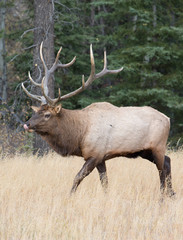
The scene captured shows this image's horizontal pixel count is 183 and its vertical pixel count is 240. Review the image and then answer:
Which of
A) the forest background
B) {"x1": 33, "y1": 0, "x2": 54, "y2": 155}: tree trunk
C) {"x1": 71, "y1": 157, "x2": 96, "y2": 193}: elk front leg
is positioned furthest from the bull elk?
the forest background

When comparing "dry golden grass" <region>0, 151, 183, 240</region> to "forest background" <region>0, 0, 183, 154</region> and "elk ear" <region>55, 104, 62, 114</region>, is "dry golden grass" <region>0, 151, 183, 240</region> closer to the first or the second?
"elk ear" <region>55, 104, 62, 114</region>

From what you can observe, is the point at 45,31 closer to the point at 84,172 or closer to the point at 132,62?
the point at 132,62

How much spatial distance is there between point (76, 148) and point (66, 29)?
774 centimetres

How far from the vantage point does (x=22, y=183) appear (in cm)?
595

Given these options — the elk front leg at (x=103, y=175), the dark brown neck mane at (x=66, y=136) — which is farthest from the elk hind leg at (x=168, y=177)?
the dark brown neck mane at (x=66, y=136)

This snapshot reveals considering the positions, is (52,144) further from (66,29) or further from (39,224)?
(66,29)

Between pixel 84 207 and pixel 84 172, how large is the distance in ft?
3.56

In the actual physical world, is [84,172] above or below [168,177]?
above

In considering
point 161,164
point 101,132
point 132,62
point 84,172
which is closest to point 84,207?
point 84,172

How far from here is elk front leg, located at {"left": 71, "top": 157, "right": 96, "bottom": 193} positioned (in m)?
5.74

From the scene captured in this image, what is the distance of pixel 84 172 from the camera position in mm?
5773

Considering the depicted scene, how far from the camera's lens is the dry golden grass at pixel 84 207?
13.0ft

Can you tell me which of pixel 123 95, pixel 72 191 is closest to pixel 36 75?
pixel 123 95

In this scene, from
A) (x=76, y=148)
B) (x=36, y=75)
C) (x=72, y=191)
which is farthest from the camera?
(x=36, y=75)
